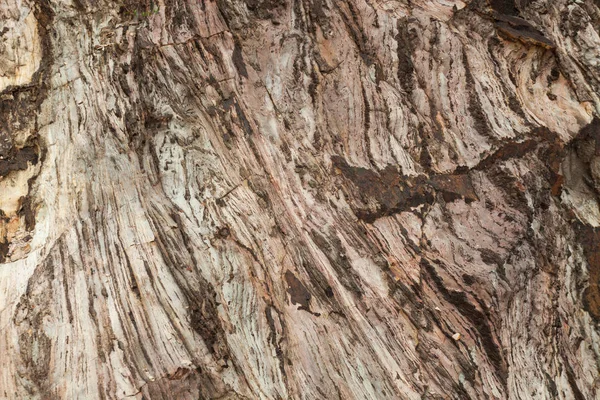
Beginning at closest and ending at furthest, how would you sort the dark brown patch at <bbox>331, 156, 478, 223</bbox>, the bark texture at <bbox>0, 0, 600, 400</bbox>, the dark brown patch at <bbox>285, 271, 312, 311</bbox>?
the bark texture at <bbox>0, 0, 600, 400</bbox> < the dark brown patch at <bbox>285, 271, 312, 311</bbox> < the dark brown patch at <bbox>331, 156, 478, 223</bbox>

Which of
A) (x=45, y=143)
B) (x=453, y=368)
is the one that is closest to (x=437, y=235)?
(x=453, y=368)

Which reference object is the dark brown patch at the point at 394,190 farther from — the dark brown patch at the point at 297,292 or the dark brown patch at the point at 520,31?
the dark brown patch at the point at 520,31

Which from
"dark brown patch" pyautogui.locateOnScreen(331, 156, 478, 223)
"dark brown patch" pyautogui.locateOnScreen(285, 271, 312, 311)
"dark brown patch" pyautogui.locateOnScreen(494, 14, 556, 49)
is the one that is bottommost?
"dark brown patch" pyautogui.locateOnScreen(285, 271, 312, 311)

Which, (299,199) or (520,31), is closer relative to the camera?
(299,199)

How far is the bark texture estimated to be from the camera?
5207 mm

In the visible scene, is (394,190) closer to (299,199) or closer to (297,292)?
(299,199)

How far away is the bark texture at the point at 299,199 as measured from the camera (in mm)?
5207

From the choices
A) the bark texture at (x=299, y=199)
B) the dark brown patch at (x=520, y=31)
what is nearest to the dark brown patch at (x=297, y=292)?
the bark texture at (x=299, y=199)

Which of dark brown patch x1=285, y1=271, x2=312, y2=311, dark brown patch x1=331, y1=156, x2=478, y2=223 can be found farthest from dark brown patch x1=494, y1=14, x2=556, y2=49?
dark brown patch x1=285, y1=271, x2=312, y2=311

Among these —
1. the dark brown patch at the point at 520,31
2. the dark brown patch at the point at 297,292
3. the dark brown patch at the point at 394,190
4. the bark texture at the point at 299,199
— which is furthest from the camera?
the dark brown patch at the point at 520,31

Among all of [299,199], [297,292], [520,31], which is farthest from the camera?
[520,31]

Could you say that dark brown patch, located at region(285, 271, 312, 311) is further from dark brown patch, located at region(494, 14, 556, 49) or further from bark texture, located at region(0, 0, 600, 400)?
dark brown patch, located at region(494, 14, 556, 49)

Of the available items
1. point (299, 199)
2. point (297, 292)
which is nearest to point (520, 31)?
point (299, 199)

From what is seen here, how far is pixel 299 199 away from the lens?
19.0 ft
